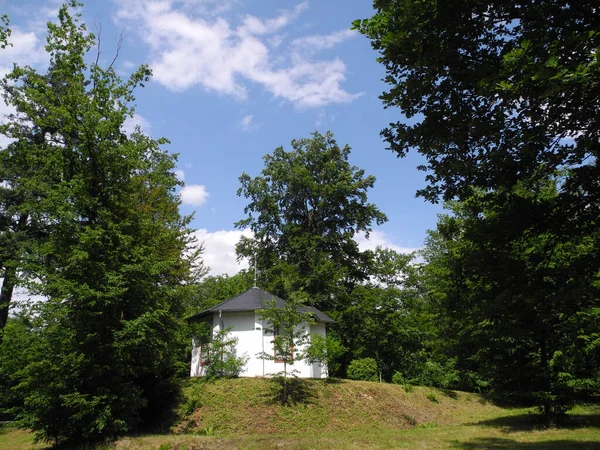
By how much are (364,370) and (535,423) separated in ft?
34.8

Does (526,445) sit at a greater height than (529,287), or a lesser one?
lesser

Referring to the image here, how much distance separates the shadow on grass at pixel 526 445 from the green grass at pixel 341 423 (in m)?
0.02

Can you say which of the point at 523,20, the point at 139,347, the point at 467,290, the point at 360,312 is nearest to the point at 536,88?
the point at 523,20

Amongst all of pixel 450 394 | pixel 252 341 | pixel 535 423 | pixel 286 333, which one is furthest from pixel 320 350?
pixel 450 394

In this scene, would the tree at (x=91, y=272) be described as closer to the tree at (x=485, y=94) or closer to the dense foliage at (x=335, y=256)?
the tree at (x=485, y=94)

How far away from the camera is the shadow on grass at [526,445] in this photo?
10734 millimetres

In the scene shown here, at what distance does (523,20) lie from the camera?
734cm

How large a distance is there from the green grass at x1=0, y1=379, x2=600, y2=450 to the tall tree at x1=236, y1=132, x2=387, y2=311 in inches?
554

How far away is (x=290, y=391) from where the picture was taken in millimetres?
18844

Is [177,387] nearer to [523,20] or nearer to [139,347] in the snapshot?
[139,347]

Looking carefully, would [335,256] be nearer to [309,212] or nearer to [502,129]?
[309,212]

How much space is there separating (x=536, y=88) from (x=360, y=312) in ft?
80.2

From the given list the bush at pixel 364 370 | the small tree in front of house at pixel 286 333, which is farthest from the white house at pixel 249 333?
the bush at pixel 364 370

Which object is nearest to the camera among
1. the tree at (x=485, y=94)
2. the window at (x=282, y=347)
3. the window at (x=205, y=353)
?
the tree at (x=485, y=94)
